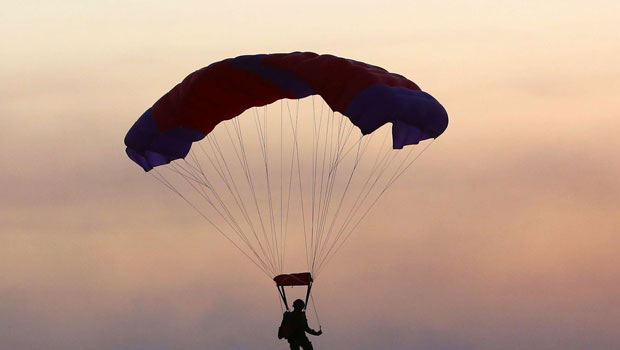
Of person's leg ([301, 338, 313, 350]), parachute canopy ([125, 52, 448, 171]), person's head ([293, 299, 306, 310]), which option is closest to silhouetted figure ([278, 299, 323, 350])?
person's head ([293, 299, 306, 310])

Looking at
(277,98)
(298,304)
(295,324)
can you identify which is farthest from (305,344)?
(277,98)

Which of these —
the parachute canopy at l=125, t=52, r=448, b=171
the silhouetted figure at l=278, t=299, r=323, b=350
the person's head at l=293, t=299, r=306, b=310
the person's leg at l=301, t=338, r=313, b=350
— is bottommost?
the person's leg at l=301, t=338, r=313, b=350

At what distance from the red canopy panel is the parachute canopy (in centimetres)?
395

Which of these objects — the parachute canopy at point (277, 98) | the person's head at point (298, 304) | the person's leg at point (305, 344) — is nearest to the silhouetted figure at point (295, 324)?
the person's head at point (298, 304)

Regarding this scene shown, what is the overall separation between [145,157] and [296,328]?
6602 millimetres

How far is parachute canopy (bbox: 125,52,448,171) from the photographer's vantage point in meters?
42.7

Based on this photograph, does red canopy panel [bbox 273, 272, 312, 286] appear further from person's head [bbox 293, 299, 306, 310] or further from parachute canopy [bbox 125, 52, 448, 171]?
parachute canopy [bbox 125, 52, 448, 171]

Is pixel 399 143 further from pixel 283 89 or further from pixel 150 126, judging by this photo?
pixel 150 126

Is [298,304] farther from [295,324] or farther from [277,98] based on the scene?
[277,98]

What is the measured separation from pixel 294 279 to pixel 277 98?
4903 millimetres

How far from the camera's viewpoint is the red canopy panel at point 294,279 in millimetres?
43375

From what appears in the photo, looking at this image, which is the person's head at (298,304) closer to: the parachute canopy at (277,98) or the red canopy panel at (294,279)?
the red canopy panel at (294,279)

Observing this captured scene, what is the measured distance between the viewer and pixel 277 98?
4531 cm

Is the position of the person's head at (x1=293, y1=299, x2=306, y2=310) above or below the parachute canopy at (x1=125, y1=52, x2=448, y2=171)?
below
